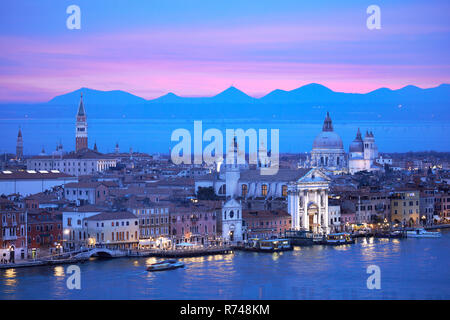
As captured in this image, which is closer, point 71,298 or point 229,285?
point 71,298

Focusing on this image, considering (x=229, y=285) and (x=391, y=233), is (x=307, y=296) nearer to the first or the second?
(x=229, y=285)

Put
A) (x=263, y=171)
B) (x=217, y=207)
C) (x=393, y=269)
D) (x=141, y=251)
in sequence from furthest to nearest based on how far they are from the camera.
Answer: (x=263, y=171) < (x=217, y=207) < (x=141, y=251) < (x=393, y=269)

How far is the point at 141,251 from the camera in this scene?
66.4ft

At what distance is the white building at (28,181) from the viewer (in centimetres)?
2794

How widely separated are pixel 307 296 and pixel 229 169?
11919 mm

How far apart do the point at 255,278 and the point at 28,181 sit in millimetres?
12491

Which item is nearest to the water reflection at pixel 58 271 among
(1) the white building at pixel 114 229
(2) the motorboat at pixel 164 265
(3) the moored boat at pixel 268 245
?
(2) the motorboat at pixel 164 265

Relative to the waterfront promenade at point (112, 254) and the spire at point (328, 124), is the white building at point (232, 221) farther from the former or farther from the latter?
the spire at point (328, 124)

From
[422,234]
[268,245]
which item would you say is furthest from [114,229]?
[422,234]

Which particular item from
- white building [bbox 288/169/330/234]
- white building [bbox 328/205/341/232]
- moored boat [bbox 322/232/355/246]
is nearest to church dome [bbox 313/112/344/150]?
white building [bbox 328/205/341/232]

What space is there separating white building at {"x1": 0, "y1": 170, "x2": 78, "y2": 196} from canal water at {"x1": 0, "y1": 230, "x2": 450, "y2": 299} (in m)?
8.95

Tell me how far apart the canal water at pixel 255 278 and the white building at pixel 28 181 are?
8948 mm
